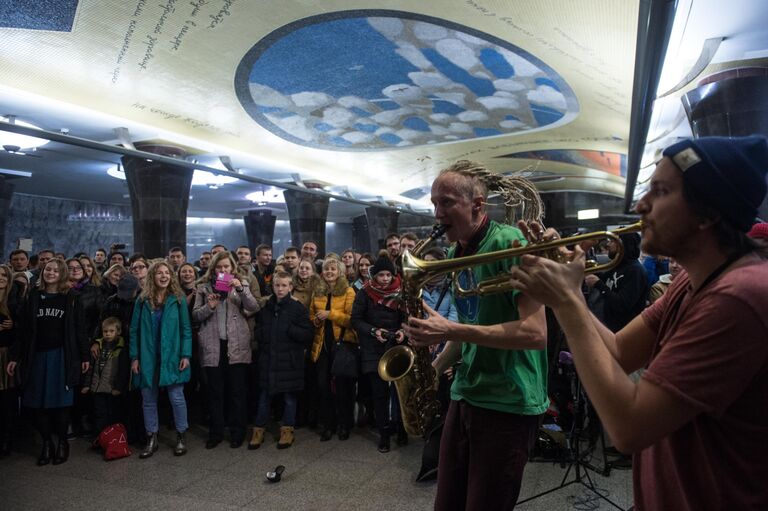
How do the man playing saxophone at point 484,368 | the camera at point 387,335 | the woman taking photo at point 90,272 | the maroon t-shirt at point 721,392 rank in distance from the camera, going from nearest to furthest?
1. the maroon t-shirt at point 721,392
2. the man playing saxophone at point 484,368
3. the camera at point 387,335
4. the woman taking photo at point 90,272

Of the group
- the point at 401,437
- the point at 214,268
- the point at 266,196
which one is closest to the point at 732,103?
the point at 401,437

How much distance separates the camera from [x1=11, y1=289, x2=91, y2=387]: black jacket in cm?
514

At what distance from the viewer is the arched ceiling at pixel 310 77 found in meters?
7.03

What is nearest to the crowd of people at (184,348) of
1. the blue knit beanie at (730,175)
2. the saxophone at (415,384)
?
the saxophone at (415,384)

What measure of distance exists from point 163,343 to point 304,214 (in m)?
11.5

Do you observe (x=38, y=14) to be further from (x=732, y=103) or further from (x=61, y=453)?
(x=732, y=103)

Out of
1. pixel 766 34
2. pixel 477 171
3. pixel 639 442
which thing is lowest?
pixel 639 442

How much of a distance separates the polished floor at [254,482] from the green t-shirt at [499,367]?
2244mm

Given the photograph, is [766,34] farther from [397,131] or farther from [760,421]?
[397,131]

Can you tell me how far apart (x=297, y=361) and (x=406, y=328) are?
11.7ft

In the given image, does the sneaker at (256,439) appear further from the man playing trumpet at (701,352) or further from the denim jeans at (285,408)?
the man playing trumpet at (701,352)

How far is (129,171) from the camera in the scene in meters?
10.2

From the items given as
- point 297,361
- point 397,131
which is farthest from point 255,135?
point 297,361

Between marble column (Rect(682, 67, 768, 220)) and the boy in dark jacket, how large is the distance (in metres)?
5.79
